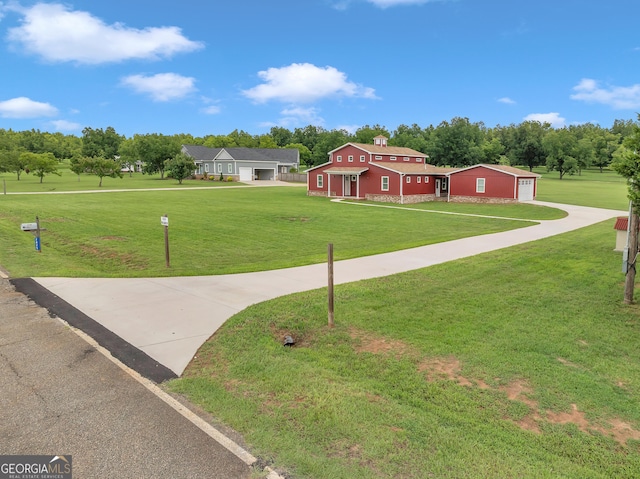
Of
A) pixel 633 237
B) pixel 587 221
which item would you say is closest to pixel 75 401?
pixel 633 237

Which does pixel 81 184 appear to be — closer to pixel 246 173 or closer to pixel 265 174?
pixel 246 173

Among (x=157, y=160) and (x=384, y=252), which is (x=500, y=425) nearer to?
(x=384, y=252)

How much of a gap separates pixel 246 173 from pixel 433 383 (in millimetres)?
65676

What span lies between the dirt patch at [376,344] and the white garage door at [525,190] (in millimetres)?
32039

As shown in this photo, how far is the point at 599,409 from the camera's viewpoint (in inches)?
202

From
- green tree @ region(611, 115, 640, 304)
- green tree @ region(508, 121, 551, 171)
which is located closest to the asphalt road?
green tree @ region(611, 115, 640, 304)

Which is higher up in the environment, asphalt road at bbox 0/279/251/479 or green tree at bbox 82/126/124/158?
green tree at bbox 82/126/124/158

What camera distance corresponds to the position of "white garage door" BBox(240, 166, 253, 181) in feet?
225

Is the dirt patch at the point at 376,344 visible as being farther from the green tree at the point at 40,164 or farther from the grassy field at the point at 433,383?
the green tree at the point at 40,164

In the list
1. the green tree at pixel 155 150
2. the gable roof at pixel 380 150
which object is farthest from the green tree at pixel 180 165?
the gable roof at pixel 380 150

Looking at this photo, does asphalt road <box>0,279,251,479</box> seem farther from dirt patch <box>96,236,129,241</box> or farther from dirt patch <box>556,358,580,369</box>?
dirt patch <box>96,236,129,241</box>

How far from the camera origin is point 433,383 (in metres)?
5.63

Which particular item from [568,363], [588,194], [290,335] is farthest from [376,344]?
[588,194]

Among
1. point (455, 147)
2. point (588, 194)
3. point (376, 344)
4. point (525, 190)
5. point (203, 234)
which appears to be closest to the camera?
point (376, 344)
